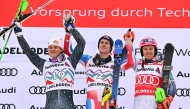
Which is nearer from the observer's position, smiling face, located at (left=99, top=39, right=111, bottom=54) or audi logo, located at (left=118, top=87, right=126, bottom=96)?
smiling face, located at (left=99, top=39, right=111, bottom=54)

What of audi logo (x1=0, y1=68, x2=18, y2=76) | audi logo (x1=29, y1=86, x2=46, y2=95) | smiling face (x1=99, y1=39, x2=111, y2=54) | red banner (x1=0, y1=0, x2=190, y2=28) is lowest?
audi logo (x1=29, y1=86, x2=46, y2=95)

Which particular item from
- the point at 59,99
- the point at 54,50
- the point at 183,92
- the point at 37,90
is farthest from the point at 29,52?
the point at 183,92

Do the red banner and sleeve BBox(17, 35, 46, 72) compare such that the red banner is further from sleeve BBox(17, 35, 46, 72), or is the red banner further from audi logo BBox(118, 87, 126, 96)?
sleeve BBox(17, 35, 46, 72)

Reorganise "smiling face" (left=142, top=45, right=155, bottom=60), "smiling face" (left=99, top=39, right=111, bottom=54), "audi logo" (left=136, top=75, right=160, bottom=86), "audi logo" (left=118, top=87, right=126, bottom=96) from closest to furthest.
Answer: "audi logo" (left=136, top=75, right=160, bottom=86)
"smiling face" (left=142, top=45, right=155, bottom=60)
"smiling face" (left=99, top=39, right=111, bottom=54)
"audi logo" (left=118, top=87, right=126, bottom=96)

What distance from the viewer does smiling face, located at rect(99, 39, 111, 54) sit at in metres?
5.02

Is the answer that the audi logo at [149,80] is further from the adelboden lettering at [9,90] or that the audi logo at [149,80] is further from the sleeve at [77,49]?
the adelboden lettering at [9,90]

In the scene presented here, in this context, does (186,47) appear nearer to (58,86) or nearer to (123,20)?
(123,20)

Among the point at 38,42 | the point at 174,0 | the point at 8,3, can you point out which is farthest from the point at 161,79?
the point at 8,3

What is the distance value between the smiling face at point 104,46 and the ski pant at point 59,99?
1.85 ft

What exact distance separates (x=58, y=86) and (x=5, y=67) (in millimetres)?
1337

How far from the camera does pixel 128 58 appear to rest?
16.1 feet

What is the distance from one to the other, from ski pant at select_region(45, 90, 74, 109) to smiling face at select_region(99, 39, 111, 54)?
1.85 ft

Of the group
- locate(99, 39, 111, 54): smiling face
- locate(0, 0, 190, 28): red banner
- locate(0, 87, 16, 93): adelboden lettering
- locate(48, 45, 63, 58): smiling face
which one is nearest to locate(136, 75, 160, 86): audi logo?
locate(99, 39, 111, 54): smiling face

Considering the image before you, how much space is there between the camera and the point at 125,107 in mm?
5801
